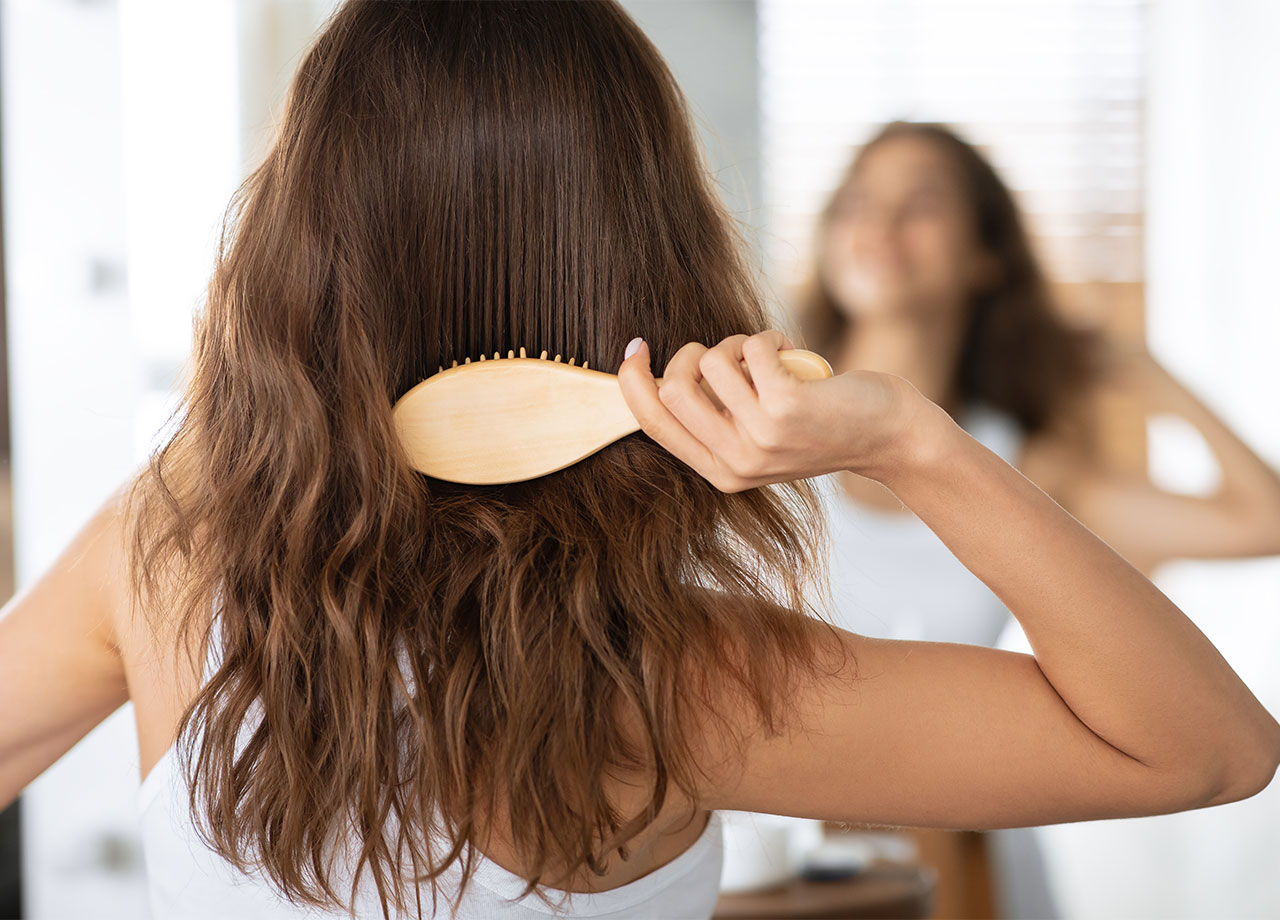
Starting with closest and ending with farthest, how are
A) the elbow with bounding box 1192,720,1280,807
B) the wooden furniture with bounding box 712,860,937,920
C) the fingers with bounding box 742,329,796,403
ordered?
the fingers with bounding box 742,329,796,403, the elbow with bounding box 1192,720,1280,807, the wooden furniture with bounding box 712,860,937,920

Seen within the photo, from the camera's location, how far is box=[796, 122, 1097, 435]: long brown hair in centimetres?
184

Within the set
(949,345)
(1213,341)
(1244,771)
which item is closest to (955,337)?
(949,345)

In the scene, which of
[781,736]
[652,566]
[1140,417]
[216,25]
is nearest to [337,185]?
[652,566]

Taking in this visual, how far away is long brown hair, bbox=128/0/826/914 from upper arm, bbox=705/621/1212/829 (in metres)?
0.03

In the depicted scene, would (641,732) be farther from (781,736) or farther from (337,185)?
(337,185)

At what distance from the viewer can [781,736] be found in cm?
57

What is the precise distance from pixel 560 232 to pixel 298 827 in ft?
1.20

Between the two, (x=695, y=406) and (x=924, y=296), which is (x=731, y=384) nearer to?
(x=695, y=406)

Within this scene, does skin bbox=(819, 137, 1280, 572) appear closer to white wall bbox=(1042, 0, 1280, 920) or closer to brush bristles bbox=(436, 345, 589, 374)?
white wall bbox=(1042, 0, 1280, 920)

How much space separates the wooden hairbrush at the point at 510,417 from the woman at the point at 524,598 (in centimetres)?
2

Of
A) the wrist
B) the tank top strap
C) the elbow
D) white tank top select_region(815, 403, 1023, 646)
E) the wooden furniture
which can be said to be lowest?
the wooden furniture

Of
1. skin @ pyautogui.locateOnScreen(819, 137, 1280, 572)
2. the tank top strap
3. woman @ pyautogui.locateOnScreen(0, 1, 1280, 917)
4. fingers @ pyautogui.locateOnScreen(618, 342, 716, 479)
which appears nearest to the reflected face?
skin @ pyautogui.locateOnScreen(819, 137, 1280, 572)

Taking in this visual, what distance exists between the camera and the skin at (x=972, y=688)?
0.51 metres

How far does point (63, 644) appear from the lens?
0.67 m
